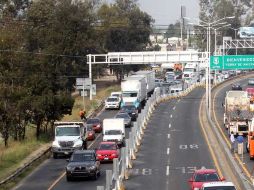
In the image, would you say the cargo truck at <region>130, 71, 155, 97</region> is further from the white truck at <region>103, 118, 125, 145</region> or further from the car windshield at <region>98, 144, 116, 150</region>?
the car windshield at <region>98, 144, 116, 150</region>

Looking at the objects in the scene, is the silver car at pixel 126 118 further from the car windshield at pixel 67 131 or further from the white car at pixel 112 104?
the car windshield at pixel 67 131

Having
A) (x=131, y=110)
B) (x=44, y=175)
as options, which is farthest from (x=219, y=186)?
(x=131, y=110)

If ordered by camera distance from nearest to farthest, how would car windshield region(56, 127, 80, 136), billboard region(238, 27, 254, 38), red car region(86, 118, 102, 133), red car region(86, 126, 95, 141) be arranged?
car windshield region(56, 127, 80, 136), red car region(86, 126, 95, 141), red car region(86, 118, 102, 133), billboard region(238, 27, 254, 38)

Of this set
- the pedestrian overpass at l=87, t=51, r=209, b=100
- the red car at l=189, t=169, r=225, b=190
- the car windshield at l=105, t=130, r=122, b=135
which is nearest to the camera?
the red car at l=189, t=169, r=225, b=190

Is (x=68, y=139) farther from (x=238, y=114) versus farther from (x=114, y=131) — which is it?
(x=238, y=114)

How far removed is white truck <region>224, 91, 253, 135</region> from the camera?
56.8 metres

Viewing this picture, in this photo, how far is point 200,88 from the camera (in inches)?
4835

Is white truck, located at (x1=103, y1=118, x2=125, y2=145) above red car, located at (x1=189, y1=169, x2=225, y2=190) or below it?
below

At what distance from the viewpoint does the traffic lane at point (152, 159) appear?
36.2 metres

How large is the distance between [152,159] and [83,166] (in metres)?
9.34

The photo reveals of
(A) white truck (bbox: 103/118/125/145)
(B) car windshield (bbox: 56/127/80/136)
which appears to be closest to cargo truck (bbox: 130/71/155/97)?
(A) white truck (bbox: 103/118/125/145)

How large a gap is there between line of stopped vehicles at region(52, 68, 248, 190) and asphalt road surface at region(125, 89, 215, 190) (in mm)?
1957

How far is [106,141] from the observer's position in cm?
5038

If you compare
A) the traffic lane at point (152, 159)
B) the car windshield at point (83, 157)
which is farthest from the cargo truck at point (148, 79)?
the car windshield at point (83, 157)
